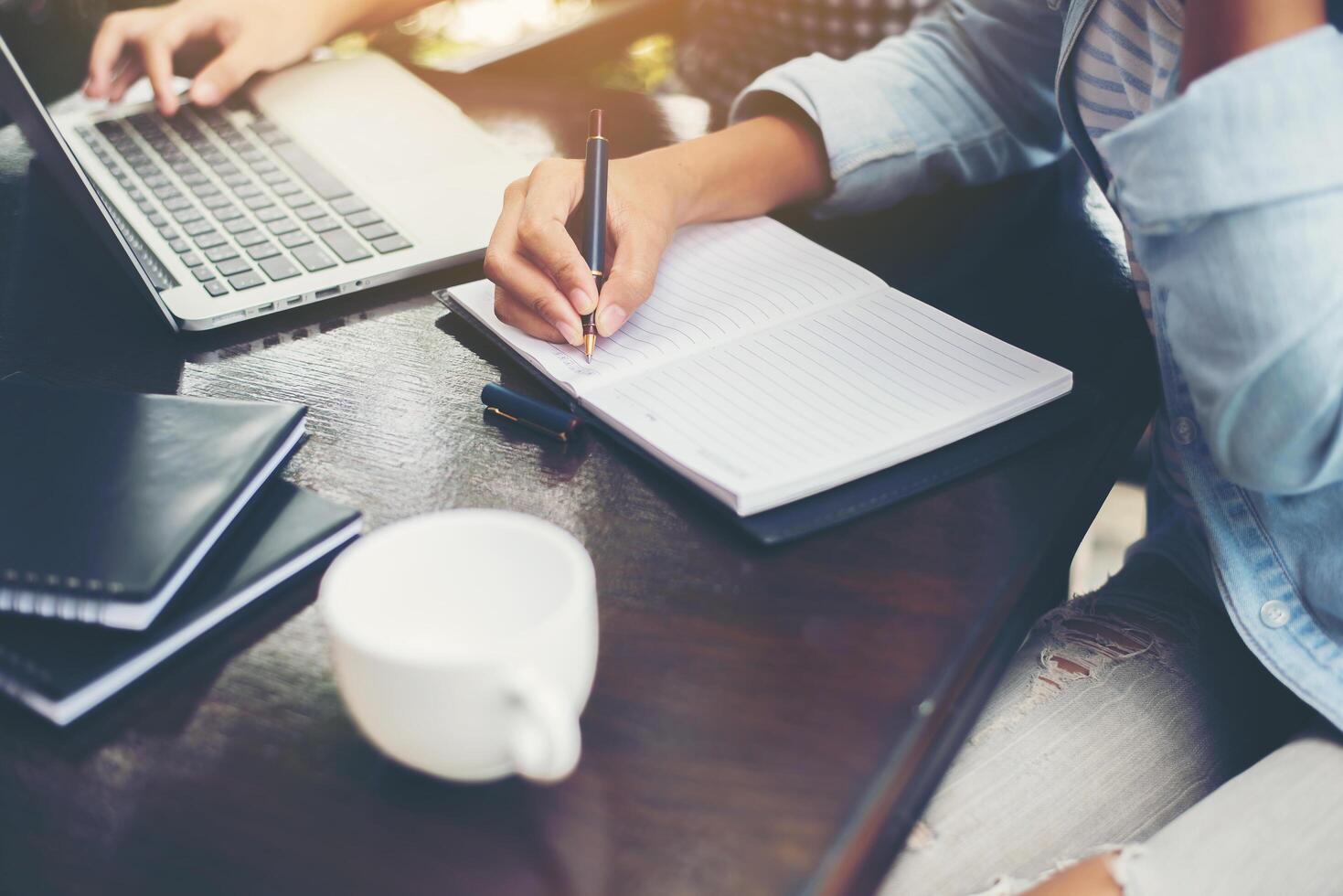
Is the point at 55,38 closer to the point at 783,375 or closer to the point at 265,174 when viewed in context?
the point at 265,174

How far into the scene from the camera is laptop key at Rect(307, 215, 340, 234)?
76 cm

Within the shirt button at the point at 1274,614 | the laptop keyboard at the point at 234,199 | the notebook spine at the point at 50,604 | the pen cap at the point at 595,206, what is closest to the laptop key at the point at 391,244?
the laptop keyboard at the point at 234,199

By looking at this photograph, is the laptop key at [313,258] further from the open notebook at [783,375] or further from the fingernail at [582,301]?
the fingernail at [582,301]

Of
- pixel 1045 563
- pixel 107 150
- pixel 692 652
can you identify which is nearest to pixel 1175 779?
pixel 1045 563

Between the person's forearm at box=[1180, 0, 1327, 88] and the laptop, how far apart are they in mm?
480

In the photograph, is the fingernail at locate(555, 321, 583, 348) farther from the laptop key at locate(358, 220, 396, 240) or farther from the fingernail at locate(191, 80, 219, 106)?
the fingernail at locate(191, 80, 219, 106)

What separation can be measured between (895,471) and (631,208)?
28cm

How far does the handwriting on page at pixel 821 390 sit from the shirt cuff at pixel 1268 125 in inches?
5.7

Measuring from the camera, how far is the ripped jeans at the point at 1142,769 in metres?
0.51

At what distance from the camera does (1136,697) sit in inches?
25.1

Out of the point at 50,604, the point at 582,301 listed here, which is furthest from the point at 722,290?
the point at 50,604

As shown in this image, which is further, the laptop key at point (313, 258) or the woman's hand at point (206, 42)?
the woman's hand at point (206, 42)

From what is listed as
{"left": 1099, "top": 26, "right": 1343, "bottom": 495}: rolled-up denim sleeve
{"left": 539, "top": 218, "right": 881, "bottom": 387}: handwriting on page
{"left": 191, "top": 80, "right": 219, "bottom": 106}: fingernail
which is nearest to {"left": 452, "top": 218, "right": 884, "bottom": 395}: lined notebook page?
{"left": 539, "top": 218, "right": 881, "bottom": 387}: handwriting on page

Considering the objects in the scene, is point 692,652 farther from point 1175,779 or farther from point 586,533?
point 1175,779
